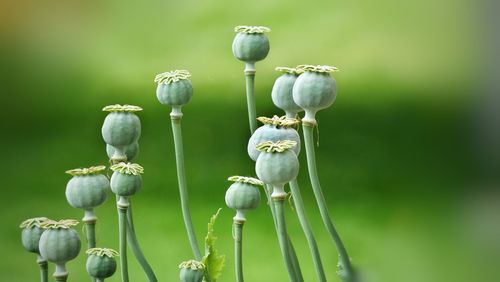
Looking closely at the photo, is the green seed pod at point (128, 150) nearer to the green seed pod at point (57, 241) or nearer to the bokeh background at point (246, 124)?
the green seed pod at point (57, 241)

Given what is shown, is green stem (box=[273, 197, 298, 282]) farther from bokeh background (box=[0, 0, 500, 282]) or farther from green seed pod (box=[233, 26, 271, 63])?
bokeh background (box=[0, 0, 500, 282])

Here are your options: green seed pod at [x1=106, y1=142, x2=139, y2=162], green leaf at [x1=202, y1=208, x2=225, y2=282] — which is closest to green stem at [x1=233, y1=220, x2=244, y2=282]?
green leaf at [x1=202, y1=208, x2=225, y2=282]

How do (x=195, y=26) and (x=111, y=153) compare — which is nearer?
(x=111, y=153)

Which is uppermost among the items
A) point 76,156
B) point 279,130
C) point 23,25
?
point 23,25

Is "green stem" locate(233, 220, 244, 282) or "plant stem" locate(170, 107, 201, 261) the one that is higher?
"plant stem" locate(170, 107, 201, 261)

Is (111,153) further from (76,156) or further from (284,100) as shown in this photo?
(76,156)

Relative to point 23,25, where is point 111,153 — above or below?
below

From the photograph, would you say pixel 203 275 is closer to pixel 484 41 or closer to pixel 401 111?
pixel 401 111

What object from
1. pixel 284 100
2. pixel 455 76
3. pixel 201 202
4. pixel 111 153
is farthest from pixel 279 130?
pixel 455 76
